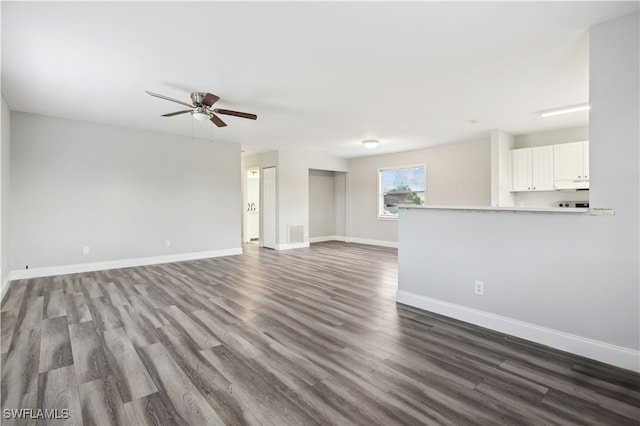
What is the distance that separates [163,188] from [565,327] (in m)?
6.33

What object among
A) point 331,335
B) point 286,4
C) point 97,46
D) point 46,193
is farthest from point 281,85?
point 46,193

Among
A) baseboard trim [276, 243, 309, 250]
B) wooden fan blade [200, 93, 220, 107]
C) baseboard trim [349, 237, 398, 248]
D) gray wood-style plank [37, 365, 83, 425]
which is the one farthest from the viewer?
baseboard trim [349, 237, 398, 248]

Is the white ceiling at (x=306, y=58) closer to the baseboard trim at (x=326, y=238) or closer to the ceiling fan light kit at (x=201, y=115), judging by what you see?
the ceiling fan light kit at (x=201, y=115)

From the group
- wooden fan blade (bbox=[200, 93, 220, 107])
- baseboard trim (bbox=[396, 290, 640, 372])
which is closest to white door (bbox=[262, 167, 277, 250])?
wooden fan blade (bbox=[200, 93, 220, 107])

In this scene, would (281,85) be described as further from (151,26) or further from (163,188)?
(163,188)

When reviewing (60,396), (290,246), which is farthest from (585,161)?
(60,396)

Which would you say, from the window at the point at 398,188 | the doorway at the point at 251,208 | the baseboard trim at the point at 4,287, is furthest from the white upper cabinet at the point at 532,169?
the baseboard trim at the point at 4,287

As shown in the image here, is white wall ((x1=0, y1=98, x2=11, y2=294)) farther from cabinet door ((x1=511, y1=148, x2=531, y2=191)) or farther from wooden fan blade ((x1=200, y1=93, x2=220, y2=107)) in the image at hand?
cabinet door ((x1=511, y1=148, x2=531, y2=191))

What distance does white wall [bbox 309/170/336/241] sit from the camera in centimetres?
930

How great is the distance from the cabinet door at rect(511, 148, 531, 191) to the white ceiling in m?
1.01

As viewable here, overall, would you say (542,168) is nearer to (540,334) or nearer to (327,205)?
(540,334)

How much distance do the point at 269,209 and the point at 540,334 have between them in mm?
6474

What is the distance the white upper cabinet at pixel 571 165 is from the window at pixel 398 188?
2.73 meters

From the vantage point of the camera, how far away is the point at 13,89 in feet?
12.0
